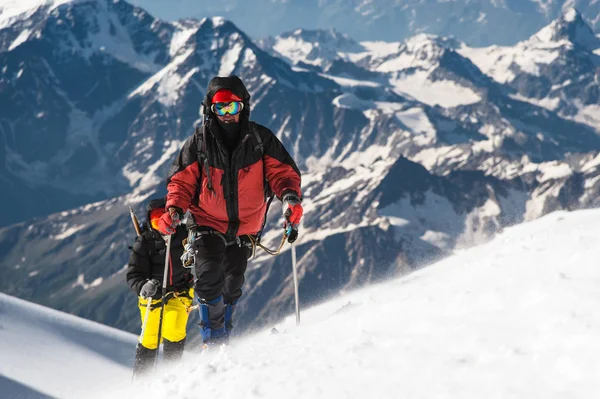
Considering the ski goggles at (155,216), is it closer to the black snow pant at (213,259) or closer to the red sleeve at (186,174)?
the red sleeve at (186,174)

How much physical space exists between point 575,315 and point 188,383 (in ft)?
13.3

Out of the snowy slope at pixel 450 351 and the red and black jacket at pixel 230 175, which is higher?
the red and black jacket at pixel 230 175

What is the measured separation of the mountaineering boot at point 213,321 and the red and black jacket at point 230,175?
3.83ft

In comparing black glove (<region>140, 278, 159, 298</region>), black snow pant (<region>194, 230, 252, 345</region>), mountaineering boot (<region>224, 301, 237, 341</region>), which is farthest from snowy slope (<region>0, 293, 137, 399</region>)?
black snow pant (<region>194, 230, 252, 345</region>)

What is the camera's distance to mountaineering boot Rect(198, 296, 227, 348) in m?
9.40

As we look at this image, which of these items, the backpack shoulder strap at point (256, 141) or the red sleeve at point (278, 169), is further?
the red sleeve at point (278, 169)

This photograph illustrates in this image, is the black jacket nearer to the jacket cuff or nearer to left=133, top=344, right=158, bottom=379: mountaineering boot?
left=133, top=344, right=158, bottom=379: mountaineering boot

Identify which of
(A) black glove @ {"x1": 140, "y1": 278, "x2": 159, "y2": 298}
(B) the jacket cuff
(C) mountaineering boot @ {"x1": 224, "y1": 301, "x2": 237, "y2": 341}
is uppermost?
(B) the jacket cuff

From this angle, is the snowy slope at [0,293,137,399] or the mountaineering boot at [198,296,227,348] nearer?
the mountaineering boot at [198,296,227,348]

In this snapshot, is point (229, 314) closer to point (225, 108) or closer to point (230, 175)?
point (230, 175)

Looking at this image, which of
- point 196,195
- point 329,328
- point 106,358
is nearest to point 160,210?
point 196,195

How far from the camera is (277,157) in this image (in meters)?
9.38

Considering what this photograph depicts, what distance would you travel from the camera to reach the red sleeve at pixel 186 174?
354 inches

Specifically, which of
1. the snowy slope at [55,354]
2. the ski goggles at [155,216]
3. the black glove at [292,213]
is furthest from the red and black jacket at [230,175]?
the snowy slope at [55,354]
